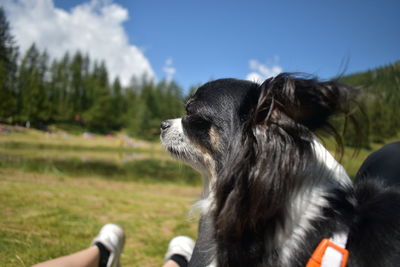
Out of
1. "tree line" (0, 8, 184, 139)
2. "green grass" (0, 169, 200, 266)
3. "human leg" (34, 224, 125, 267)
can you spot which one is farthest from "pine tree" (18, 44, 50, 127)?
"human leg" (34, 224, 125, 267)

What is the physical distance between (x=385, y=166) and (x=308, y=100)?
4.06 feet

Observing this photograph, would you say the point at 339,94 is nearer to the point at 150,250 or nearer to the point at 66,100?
the point at 150,250

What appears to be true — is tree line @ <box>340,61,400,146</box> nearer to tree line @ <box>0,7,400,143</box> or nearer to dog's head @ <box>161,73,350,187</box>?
dog's head @ <box>161,73,350,187</box>

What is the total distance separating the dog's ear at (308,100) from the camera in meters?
1.22

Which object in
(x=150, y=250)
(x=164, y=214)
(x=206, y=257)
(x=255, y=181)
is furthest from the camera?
(x=164, y=214)

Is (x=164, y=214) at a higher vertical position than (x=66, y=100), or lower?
lower

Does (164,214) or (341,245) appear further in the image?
(164,214)

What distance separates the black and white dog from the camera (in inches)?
50.6

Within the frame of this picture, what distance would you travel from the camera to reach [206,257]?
5.75 ft

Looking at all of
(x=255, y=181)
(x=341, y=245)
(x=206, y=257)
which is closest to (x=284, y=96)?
(x=255, y=181)

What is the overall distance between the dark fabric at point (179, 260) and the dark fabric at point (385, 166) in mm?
1781

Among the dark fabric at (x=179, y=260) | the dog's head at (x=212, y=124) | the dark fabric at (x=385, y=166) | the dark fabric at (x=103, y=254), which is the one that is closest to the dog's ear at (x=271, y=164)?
the dog's head at (x=212, y=124)

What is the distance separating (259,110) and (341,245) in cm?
80

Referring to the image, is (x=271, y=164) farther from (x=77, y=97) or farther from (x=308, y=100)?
(x=77, y=97)
